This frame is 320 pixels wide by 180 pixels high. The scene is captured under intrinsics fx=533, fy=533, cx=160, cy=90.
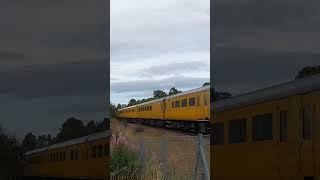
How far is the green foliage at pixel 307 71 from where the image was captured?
597 centimetres

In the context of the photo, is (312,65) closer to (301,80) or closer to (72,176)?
(301,80)

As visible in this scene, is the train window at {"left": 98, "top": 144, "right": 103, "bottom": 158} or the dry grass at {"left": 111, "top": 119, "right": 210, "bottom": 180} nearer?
the train window at {"left": 98, "top": 144, "right": 103, "bottom": 158}

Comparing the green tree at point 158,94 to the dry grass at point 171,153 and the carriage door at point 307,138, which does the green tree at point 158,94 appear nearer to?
the dry grass at point 171,153

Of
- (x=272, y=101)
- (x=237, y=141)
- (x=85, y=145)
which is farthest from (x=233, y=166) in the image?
(x=85, y=145)

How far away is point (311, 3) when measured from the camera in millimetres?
6258

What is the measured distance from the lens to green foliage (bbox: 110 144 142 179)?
11188 mm

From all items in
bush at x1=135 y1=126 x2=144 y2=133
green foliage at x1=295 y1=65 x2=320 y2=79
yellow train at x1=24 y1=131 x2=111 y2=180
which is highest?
green foliage at x1=295 y1=65 x2=320 y2=79

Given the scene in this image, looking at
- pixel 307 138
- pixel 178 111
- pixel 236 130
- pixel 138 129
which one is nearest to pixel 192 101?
pixel 178 111

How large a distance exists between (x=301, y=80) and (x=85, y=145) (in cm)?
291

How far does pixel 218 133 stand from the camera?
6723mm

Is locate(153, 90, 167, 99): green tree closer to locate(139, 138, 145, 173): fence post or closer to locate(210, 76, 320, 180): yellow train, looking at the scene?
locate(139, 138, 145, 173): fence post

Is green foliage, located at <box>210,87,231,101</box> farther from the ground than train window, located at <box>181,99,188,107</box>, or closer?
closer

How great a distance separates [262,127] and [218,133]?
66 centimetres

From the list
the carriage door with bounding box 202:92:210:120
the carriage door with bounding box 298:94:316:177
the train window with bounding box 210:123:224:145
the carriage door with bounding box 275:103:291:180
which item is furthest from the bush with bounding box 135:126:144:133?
the carriage door with bounding box 298:94:316:177
